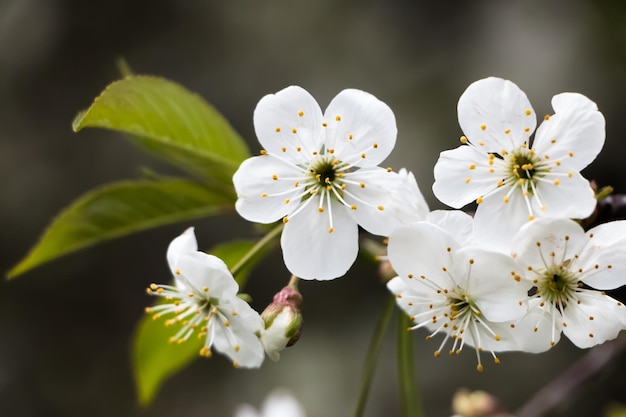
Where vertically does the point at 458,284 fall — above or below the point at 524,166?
below

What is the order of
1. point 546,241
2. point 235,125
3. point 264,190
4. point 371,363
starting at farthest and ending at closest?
point 235,125 → point 371,363 → point 264,190 → point 546,241

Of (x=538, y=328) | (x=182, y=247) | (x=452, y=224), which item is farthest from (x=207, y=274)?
(x=538, y=328)

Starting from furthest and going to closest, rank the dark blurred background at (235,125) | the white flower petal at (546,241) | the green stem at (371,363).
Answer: the dark blurred background at (235,125)
the green stem at (371,363)
the white flower petal at (546,241)

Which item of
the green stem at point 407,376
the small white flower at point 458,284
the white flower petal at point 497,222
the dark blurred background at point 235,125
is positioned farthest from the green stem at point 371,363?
the dark blurred background at point 235,125

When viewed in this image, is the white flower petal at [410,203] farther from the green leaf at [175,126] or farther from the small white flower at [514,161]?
the green leaf at [175,126]

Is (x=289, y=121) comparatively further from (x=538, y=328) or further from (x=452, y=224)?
(x=538, y=328)

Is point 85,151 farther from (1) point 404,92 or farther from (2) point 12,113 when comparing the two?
(1) point 404,92
